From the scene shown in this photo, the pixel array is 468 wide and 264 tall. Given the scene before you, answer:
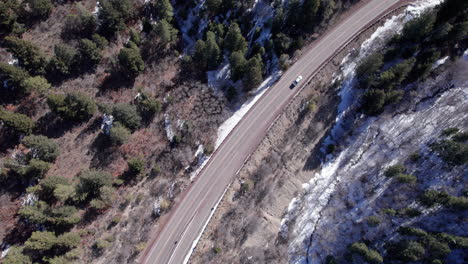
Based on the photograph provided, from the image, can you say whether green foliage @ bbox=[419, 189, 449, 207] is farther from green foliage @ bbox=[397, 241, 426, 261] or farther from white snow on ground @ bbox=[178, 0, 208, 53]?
white snow on ground @ bbox=[178, 0, 208, 53]

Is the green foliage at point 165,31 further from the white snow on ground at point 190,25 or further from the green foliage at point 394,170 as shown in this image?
the green foliage at point 394,170

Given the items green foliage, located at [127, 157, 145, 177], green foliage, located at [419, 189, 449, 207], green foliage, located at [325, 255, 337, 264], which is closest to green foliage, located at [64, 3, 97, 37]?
green foliage, located at [127, 157, 145, 177]

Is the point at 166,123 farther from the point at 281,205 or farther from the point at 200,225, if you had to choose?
the point at 281,205

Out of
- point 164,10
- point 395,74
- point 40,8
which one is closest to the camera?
point 395,74

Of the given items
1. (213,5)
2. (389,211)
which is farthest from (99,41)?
(389,211)

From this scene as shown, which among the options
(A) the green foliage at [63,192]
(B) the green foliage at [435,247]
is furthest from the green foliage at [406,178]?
(A) the green foliage at [63,192]

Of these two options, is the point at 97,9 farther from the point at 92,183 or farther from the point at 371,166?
the point at 371,166
